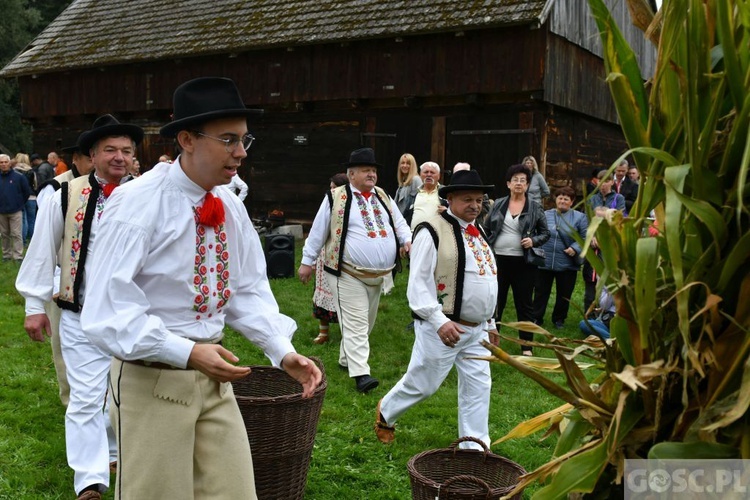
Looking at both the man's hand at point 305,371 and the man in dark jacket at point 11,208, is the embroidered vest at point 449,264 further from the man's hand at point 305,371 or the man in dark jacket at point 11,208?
the man in dark jacket at point 11,208

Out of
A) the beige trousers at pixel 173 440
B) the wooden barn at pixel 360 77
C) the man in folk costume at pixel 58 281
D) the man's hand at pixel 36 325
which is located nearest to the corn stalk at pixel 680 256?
the beige trousers at pixel 173 440

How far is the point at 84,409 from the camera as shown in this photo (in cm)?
441

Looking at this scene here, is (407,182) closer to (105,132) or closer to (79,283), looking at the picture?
(105,132)

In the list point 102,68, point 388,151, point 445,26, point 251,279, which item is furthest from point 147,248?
point 102,68

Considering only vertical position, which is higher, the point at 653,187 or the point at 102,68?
the point at 102,68

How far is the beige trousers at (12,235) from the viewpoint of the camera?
14281 millimetres

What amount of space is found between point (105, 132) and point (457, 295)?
2449mm

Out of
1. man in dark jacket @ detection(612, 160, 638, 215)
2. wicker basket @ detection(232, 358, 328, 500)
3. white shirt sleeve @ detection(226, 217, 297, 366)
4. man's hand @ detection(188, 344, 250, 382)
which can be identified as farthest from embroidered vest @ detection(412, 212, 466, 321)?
man in dark jacket @ detection(612, 160, 638, 215)

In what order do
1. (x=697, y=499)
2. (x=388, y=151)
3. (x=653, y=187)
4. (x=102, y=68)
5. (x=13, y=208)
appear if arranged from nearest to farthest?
(x=697, y=499) → (x=653, y=187) → (x=13, y=208) → (x=388, y=151) → (x=102, y=68)

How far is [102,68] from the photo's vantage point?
20.0 m

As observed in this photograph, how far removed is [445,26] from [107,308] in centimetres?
1254

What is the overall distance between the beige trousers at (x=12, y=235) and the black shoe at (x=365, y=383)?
1007cm

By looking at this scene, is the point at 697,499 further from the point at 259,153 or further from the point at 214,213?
the point at 259,153

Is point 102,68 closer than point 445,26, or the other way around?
point 445,26
